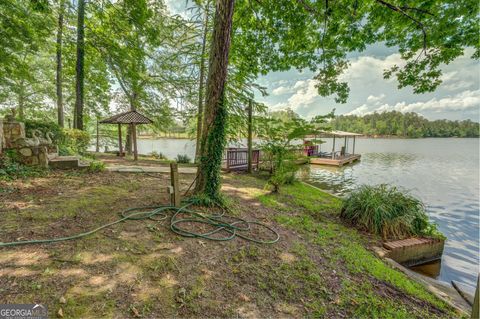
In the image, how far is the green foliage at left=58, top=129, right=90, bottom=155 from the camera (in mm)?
5568

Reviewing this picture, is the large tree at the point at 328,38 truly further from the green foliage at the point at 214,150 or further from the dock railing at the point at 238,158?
the dock railing at the point at 238,158

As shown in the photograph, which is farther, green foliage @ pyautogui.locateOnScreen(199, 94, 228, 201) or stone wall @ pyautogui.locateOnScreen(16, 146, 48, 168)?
stone wall @ pyautogui.locateOnScreen(16, 146, 48, 168)

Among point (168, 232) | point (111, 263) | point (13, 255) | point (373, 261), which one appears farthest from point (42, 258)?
point (373, 261)

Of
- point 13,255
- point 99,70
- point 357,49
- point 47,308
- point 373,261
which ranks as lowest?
point 373,261

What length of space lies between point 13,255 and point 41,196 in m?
1.79

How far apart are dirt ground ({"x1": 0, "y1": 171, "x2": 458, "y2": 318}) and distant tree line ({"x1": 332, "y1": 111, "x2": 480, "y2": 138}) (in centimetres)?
5921

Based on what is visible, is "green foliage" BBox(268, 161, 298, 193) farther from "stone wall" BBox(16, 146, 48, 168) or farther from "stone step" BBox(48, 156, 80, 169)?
"stone wall" BBox(16, 146, 48, 168)

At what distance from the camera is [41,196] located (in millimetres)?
3213

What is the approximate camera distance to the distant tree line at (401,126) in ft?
194

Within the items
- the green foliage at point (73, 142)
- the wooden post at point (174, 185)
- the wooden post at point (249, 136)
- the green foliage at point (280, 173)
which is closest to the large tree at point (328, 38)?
the wooden post at point (174, 185)

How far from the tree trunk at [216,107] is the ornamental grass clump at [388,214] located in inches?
127

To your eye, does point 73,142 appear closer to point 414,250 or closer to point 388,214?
point 388,214

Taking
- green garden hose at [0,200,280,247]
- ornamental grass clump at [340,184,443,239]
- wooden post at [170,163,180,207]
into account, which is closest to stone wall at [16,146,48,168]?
green garden hose at [0,200,280,247]

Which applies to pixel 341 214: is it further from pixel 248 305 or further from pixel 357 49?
pixel 357 49
